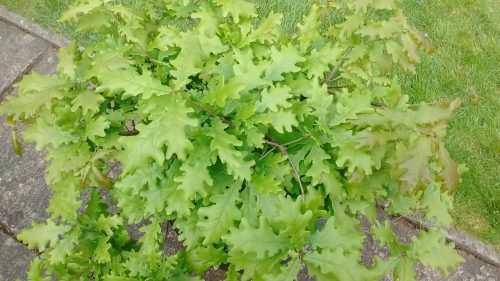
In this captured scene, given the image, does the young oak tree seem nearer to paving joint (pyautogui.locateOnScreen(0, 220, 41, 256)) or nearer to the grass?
paving joint (pyautogui.locateOnScreen(0, 220, 41, 256))

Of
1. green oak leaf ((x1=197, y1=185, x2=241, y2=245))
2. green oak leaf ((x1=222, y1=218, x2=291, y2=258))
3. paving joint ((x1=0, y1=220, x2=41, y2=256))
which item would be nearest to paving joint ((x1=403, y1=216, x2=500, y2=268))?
green oak leaf ((x1=197, y1=185, x2=241, y2=245))

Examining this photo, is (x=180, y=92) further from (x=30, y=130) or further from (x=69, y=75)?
(x=30, y=130)

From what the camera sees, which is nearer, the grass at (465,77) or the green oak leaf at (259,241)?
the green oak leaf at (259,241)

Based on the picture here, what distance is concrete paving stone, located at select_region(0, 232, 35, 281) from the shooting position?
3.12 meters

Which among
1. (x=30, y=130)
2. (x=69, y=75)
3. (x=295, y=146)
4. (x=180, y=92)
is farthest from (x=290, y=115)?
(x=30, y=130)

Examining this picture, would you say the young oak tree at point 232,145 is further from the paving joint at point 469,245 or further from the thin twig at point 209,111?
the paving joint at point 469,245

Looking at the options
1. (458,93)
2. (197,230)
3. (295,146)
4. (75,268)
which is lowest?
(458,93)

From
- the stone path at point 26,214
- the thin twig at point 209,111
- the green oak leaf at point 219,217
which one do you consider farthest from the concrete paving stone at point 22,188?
the thin twig at point 209,111

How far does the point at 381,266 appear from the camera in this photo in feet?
6.35

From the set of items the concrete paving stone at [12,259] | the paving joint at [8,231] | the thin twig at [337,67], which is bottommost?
the concrete paving stone at [12,259]

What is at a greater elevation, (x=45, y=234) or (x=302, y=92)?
(x=302, y=92)

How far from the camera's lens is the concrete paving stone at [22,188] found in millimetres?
3293

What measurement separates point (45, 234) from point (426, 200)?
165 centimetres

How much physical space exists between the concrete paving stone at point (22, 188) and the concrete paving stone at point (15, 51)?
0.59 metres
